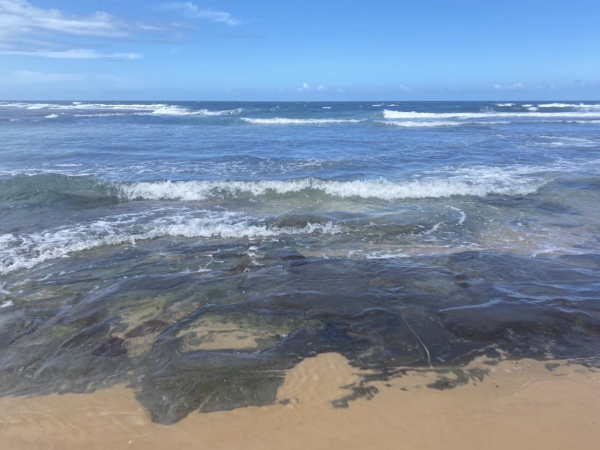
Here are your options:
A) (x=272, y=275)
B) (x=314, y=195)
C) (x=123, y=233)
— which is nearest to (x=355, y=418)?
(x=272, y=275)

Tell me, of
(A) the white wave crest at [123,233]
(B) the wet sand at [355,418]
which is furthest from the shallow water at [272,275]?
(B) the wet sand at [355,418]

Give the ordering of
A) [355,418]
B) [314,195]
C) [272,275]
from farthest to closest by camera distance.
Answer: [314,195], [272,275], [355,418]

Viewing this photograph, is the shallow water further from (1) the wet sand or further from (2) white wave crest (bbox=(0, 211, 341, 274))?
(1) the wet sand

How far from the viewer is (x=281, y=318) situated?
185 inches

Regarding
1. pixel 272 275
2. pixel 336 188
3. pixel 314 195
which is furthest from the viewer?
pixel 336 188

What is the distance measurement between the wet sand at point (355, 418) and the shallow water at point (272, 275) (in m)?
0.17

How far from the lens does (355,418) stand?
3.26m

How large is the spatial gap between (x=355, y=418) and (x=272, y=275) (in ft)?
9.68

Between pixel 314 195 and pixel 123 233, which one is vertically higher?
pixel 314 195

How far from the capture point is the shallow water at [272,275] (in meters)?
3.98

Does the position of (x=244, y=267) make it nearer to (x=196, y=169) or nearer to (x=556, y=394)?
(x=556, y=394)

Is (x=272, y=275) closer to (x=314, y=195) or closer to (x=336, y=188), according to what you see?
(x=314, y=195)

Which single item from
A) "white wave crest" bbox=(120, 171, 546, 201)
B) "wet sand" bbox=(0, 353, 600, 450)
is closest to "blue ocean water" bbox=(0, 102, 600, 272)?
"white wave crest" bbox=(120, 171, 546, 201)

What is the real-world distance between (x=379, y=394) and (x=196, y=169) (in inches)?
513
